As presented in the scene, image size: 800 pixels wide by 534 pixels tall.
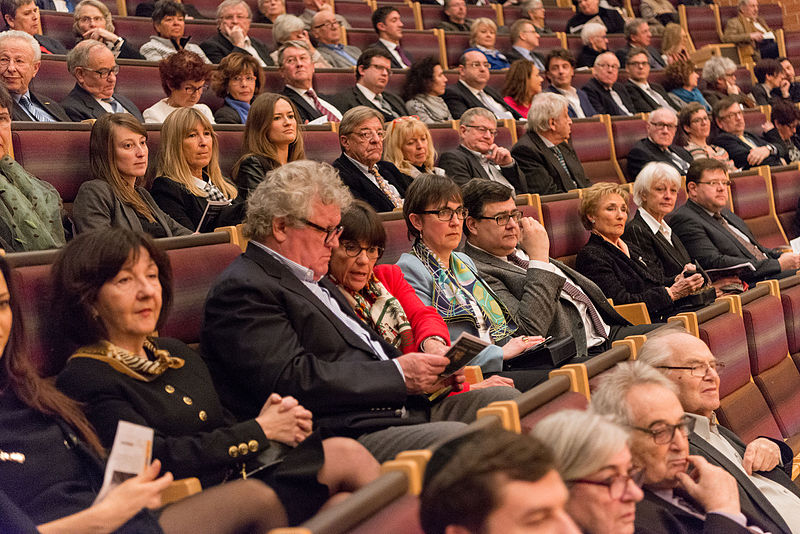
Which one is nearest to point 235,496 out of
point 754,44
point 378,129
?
point 378,129

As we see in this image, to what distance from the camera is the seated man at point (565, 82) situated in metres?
3.12

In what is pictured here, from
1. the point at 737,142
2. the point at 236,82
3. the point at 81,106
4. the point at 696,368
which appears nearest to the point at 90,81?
the point at 81,106

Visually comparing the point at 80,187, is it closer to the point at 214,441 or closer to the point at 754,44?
the point at 214,441

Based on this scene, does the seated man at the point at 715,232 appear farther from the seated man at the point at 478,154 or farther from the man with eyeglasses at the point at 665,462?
the man with eyeglasses at the point at 665,462

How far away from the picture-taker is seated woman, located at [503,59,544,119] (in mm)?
2969

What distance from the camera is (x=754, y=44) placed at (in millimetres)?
4340

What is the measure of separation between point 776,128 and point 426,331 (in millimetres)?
2599

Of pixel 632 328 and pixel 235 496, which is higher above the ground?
pixel 235 496

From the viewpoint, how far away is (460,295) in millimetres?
1424

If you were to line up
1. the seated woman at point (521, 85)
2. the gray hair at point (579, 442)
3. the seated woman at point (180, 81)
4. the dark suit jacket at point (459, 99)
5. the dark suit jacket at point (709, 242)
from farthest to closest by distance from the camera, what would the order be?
the seated woman at point (521, 85)
the dark suit jacket at point (459, 99)
the dark suit jacket at point (709, 242)
the seated woman at point (180, 81)
the gray hair at point (579, 442)

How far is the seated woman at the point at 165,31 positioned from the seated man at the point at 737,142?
175 cm

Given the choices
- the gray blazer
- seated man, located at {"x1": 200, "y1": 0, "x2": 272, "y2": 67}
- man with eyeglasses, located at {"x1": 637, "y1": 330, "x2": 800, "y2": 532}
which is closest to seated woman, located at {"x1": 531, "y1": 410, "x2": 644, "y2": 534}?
man with eyeglasses, located at {"x1": 637, "y1": 330, "x2": 800, "y2": 532}

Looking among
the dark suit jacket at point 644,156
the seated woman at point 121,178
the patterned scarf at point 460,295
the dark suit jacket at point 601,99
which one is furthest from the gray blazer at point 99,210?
the dark suit jacket at point 601,99

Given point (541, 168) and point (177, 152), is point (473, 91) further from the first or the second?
point (177, 152)
